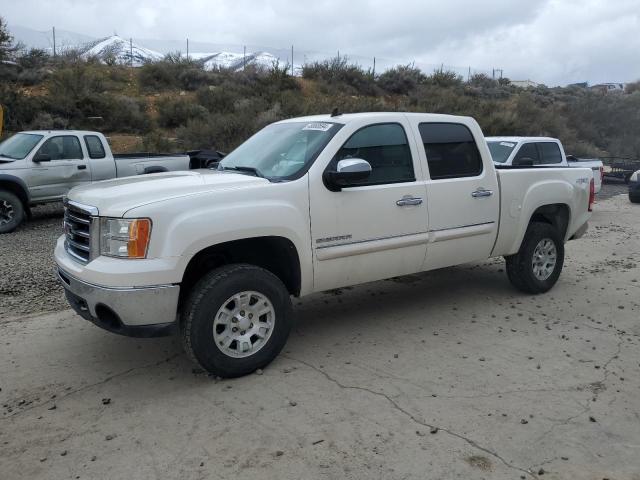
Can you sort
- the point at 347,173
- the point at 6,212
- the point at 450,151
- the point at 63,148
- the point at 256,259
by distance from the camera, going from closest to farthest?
the point at 347,173
the point at 256,259
the point at 450,151
the point at 6,212
the point at 63,148

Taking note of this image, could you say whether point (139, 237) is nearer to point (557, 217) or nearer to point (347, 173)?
point (347, 173)

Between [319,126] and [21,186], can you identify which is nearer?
[319,126]

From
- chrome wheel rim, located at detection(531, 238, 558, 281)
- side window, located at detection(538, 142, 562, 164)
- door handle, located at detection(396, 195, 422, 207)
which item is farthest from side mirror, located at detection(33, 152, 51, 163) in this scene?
side window, located at detection(538, 142, 562, 164)

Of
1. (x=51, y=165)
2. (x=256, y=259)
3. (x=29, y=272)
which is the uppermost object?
(x=51, y=165)

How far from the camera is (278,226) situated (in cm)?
442

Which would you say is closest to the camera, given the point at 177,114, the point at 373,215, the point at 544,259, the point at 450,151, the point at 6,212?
the point at 373,215

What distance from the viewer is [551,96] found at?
41.8 meters

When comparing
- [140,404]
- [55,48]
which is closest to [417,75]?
[55,48]

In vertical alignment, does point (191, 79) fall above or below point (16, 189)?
above

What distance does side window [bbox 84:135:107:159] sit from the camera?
11734 mm

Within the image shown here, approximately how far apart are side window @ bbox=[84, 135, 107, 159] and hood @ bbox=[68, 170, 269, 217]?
24.3ft

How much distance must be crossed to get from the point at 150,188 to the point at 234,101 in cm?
2076

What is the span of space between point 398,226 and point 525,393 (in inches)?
67.3

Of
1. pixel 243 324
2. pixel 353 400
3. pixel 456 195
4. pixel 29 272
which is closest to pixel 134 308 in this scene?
pixel 243 324
